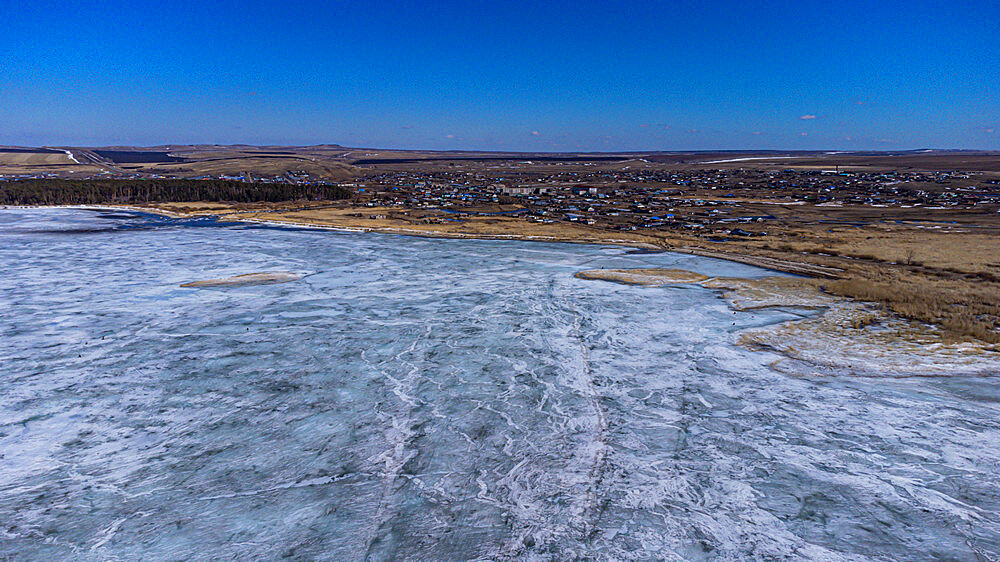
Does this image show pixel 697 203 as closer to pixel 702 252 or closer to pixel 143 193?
pixel 702 252

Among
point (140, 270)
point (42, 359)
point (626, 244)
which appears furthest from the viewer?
point (626, 244)

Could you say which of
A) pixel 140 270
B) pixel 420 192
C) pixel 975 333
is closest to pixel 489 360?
pixel 975 333

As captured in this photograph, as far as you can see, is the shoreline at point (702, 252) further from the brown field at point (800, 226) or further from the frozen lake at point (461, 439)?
the frozen lake at point (461, 439)

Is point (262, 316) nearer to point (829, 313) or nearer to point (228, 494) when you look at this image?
point (228, 494)

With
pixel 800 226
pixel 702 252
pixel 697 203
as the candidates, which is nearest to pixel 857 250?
pixel 702 252

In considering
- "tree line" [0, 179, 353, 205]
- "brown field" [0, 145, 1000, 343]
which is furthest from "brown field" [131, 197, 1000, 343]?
"tree line" [0, 179, 353, 205]

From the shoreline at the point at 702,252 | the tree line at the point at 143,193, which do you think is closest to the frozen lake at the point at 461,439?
the shoreline at the point at 702,252
